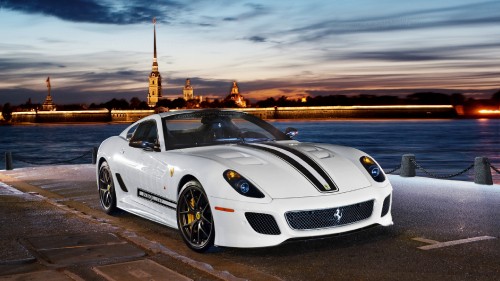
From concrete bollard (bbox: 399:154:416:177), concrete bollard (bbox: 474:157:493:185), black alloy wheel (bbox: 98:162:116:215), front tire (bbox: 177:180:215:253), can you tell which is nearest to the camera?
front tire (bbox: 177:180:215:253)

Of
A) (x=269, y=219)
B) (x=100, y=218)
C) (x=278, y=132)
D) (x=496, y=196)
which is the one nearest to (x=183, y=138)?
(x=278, y=132)

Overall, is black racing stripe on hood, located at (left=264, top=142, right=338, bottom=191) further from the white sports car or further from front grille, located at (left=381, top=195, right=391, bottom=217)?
front grille, located at (left=381, top=195, right=391, bottom=217)

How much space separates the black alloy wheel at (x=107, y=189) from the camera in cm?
823

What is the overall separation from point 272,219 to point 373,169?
1.41m

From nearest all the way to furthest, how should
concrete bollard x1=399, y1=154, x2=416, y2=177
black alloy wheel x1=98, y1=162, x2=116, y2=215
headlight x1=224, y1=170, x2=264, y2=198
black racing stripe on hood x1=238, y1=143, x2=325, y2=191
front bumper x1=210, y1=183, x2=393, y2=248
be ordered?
front bumper x1=210, y1=183, x2=393, y2=248
headlight x1=224, y1=170, x2=264, y2=198
black racing stripe on hood x1=238, y1=143, x2=325, y2=191
black alloy wheel x1=98, y1=162, x2=116, y2=215
concrete bollard x1=399, y1=154, x2=416, y2=177

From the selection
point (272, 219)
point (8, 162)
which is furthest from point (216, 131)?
point (8, 162)

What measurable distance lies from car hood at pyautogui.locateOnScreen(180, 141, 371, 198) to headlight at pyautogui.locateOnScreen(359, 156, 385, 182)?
0.09 m

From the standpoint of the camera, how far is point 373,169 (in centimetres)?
639

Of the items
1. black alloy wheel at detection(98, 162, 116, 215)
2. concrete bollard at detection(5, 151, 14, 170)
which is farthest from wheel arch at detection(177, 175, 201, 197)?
concrete bollard at detection(5, 151, 14, 170)

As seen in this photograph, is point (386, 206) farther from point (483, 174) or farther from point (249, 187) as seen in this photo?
point (483, 174)

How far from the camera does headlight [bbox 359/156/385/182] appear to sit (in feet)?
20.8

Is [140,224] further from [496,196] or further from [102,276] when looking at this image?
[496,196]

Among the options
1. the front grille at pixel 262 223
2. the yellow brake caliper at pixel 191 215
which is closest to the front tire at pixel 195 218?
the yellow brake caliper at pixel 191 215

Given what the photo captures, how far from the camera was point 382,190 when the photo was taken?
6.16 metres
